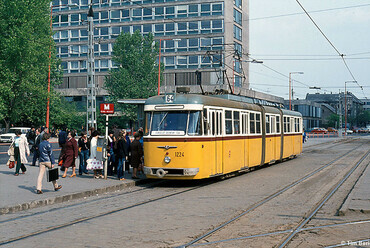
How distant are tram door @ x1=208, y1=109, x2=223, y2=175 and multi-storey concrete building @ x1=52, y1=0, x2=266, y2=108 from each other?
4594 centimetres

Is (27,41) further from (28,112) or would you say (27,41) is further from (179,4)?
(179,4)

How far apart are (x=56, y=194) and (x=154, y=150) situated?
11.6 ft

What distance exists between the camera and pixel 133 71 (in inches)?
2366

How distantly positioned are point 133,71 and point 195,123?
1800 inches

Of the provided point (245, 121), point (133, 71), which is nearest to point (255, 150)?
point (245, 121)

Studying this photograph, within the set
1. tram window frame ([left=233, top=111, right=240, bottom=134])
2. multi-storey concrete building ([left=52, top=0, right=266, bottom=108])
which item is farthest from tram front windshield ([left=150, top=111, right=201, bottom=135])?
multi-storey concrete building ([left=52, top=0, right=266, bottom=108])

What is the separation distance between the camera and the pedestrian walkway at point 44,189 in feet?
37.9

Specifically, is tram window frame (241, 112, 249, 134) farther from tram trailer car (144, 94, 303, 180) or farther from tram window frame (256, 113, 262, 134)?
tram window frame (256, 113, 262, 134)

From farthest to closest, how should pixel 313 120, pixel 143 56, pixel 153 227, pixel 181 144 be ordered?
pixel 313 120, pixel 143 56, pixel 181 144, pixel 153 227

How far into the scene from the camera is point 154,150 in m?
15.3

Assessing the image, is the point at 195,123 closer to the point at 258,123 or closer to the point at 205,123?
the point at 205,123

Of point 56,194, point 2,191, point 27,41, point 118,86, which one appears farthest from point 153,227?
point 118,86

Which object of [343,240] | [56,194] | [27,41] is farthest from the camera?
[27,41]

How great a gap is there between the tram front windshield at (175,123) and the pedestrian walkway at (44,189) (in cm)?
→ 198
